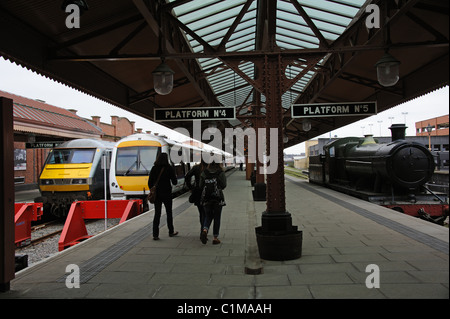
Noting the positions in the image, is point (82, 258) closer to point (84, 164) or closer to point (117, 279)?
point (117, 279)

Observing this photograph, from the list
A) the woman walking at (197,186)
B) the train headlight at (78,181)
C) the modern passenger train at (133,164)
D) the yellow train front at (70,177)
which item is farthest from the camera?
the modern passenger train at (133,164)

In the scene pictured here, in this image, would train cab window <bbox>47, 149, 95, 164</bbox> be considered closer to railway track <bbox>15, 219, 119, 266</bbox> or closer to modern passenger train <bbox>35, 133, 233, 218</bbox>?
modern passenger train <bbox>35, 133, 233, 218</bbox>

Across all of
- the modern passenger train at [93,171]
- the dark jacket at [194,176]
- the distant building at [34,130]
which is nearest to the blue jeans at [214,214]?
the dark jacket at [194,176]

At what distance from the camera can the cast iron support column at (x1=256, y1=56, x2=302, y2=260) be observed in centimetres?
502

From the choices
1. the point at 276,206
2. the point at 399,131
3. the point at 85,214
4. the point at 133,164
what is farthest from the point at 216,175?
the point at 133,164

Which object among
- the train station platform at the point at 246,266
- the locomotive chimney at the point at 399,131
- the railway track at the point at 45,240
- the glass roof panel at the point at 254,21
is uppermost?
the glass roof panel at the point at 254,21

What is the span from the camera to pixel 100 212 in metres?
8.59

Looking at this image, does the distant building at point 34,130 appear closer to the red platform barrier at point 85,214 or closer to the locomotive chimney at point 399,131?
the red platform barrier at point 85,214

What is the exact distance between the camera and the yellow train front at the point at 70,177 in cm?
1134

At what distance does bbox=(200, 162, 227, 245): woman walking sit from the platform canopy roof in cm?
178

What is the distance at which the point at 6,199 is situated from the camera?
379cm

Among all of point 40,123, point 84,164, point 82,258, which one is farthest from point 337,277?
point 40,123

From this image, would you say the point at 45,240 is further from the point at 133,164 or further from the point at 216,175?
the point at 216,175

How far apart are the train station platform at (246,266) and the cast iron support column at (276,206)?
19 centimetres
